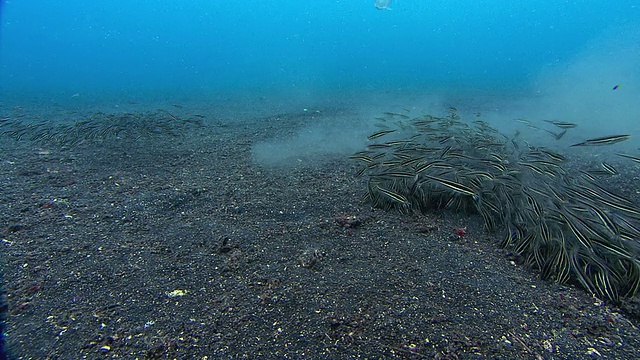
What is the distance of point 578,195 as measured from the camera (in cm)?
354

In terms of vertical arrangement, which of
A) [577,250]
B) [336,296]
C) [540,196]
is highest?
[540,196]

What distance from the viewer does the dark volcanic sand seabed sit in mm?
2297

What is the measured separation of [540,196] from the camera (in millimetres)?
3631

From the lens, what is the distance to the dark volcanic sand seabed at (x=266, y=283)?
2.30 meters

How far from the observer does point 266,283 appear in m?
3.02

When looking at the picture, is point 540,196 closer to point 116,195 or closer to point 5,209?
point 116,195

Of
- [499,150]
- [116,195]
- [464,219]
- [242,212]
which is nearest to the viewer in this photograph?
[464,219]

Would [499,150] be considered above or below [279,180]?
above

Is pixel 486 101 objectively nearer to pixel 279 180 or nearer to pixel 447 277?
pixel 279 180

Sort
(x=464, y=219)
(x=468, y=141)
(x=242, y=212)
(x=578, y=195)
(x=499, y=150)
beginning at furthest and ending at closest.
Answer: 1. (x=468, y=141)
2. (x=499, y=150)
3. (x=242, y=212)
4. (x=464, y=219)
5. (x=578, y=195)

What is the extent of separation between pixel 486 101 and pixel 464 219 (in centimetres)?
1570

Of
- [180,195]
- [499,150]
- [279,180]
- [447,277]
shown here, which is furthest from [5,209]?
[499,150]

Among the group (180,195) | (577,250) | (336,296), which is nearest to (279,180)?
(180,195)

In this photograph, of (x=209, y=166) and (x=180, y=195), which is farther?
(x=209, y=166)
